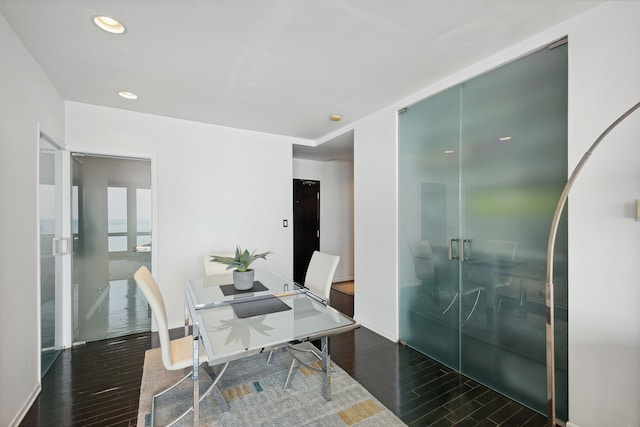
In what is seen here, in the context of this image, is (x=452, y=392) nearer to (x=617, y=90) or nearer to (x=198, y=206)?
(x=617, y=90)

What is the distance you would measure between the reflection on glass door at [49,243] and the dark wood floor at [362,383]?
0.88 feet

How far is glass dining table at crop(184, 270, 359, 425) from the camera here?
1.60m

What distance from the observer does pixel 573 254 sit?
1769 mm

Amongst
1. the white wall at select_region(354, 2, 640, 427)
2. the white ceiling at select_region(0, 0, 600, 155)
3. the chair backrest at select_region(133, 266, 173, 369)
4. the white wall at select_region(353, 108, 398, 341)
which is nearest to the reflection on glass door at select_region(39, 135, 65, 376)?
the white ceiling at select_region(0, 0, 600, 155)

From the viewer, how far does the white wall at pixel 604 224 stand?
61.2 inches

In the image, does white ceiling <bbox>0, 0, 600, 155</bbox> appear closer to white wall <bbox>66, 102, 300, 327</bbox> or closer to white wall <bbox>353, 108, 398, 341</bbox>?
white wall <bbox>66, 102, 300, 327</bbox>

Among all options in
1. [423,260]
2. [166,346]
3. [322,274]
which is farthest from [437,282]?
[166,346]

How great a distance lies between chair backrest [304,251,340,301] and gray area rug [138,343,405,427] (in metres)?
0.69

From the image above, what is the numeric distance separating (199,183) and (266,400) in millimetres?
2643

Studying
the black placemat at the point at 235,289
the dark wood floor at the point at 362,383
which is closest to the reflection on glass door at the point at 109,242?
the dark wood floor at the point at 362,383

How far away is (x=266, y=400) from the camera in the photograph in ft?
6.85

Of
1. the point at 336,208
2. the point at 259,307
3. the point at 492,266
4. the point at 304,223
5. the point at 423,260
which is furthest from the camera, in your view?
the point at 336,208

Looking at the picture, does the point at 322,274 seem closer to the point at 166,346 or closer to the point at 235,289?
the point at 235,289

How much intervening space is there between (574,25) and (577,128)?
0.65 metres
